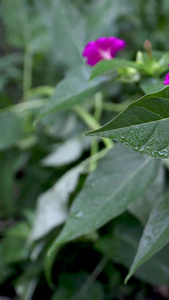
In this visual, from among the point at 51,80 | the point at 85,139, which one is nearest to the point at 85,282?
the point at 85,139

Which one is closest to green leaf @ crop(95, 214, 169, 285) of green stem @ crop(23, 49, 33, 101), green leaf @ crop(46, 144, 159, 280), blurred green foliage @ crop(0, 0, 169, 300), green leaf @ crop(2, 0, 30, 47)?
blurred green foliage @ crop(0, 0, 169, 300)

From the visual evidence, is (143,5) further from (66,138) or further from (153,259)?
(153,259)

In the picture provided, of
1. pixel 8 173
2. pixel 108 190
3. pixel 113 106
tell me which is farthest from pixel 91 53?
pixel 8 173

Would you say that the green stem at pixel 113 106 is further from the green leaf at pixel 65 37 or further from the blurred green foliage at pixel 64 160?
the green leaf at pixel 65 37

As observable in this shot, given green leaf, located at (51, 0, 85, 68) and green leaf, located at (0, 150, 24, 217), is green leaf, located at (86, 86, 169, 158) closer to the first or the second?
green leaf, located at (51, 0, 85, 68)

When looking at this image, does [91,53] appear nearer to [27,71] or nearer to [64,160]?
[64,160]
